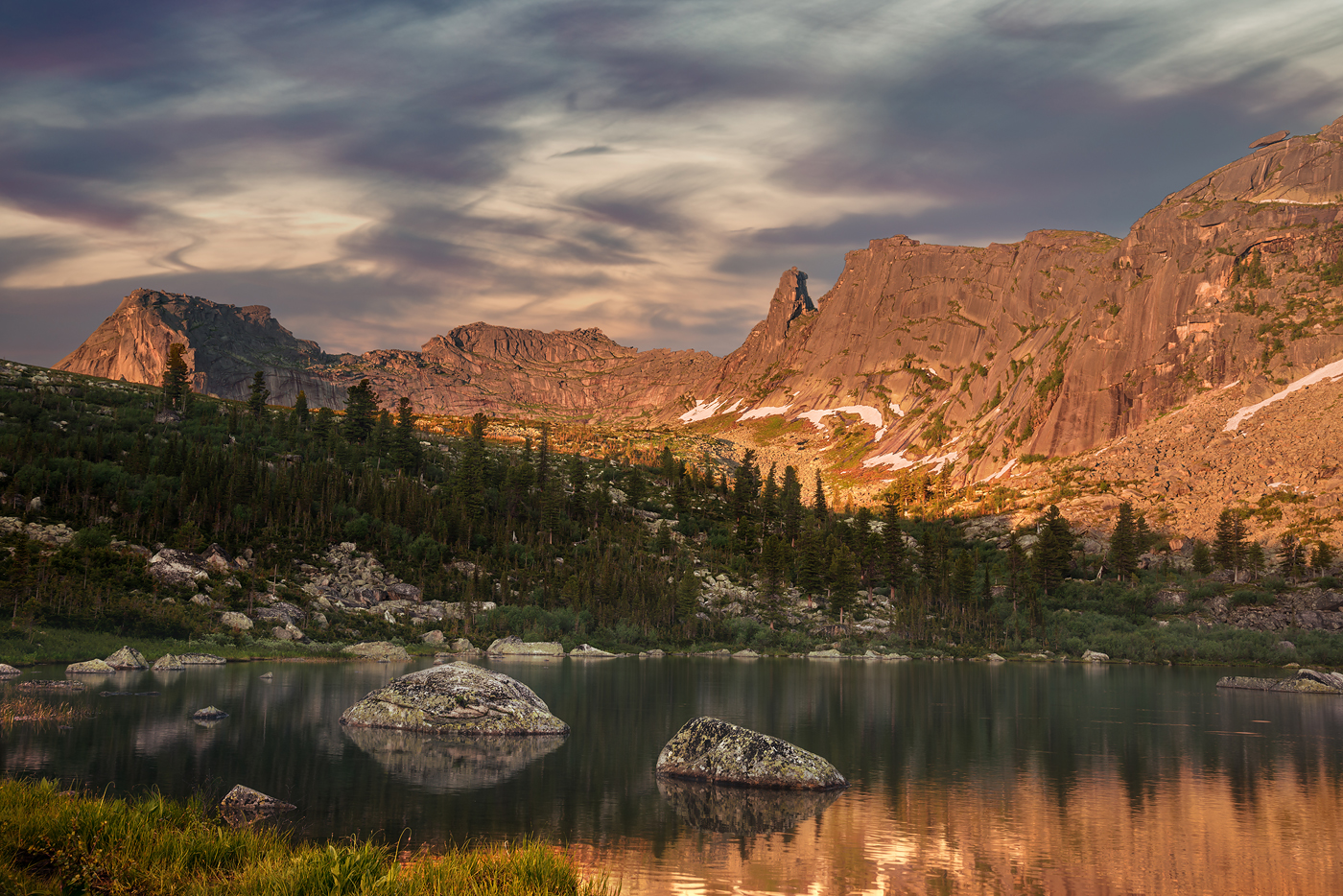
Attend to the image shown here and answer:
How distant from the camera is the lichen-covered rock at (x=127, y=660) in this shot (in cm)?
6266

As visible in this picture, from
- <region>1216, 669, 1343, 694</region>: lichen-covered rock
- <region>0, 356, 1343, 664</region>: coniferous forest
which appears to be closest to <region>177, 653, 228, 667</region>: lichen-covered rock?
<region>0, 356, 1343, 664</region>: coniferous forest

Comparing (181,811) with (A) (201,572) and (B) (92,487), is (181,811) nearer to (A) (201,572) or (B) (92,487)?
(A) (201,572)

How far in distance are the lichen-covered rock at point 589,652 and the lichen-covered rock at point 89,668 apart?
5084 cm

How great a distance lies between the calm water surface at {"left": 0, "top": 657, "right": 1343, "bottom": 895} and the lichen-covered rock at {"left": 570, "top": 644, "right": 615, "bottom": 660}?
150ft

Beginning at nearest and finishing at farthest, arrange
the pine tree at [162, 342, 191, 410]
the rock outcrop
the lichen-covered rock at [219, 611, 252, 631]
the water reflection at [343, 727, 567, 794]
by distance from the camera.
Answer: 1. the water reflection at [343, 727, 567, 794]
2. the rock outcrop
3. the lichen-covered rock at [219, 611, 252, 631]
4. the pine tree at [162, 342, 191, 410]

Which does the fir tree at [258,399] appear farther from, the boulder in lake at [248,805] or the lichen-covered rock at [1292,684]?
the lichen-covered rock at [1292,684]

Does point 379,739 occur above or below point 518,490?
below

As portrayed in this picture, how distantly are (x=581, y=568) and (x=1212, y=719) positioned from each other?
3472 inches

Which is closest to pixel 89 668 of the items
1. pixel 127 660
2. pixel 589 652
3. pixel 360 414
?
pixel 127 660

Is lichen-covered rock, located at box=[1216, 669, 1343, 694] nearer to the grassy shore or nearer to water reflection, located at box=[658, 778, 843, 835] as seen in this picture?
water reflection, located at box=[658, 778, 843, 835]

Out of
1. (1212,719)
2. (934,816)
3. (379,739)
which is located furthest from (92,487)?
(1212,719)

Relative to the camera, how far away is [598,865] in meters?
19.9

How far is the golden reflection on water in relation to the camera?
65.4 feet

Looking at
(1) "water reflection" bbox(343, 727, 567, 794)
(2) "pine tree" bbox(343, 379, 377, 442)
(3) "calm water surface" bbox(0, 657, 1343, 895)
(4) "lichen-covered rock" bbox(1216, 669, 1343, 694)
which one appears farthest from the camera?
(2) "pine tree" bbox(343, 379, 377, 442)
